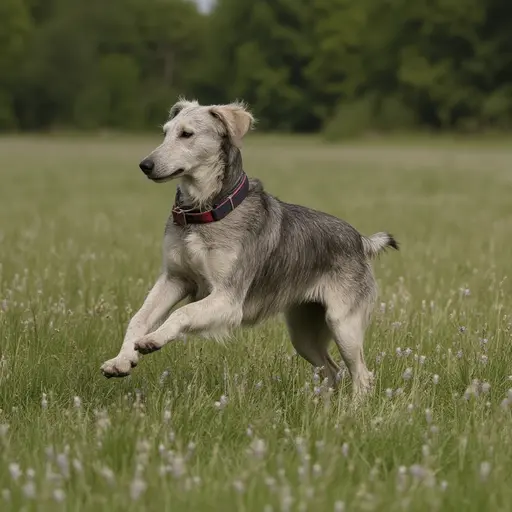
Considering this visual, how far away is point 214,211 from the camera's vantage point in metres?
5.55

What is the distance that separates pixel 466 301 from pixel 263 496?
4934 millimetres

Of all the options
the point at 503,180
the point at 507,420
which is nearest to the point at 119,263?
the point at 507,420

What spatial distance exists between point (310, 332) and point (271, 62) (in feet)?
269

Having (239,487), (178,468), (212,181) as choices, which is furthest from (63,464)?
(212,181)

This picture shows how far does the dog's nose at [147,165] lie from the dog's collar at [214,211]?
378mm

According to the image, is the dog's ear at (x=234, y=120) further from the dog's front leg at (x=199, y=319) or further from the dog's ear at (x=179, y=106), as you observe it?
the dog's front leg at (x=199, y=319)

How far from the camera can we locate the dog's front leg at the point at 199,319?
15.9 feet

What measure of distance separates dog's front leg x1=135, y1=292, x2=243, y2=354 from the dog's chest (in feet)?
0.46

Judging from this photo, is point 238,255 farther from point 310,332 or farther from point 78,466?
point 78,466

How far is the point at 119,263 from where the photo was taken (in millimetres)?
9531

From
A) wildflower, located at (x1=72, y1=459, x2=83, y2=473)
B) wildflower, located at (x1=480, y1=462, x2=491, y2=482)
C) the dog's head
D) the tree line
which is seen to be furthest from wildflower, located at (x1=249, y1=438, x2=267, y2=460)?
the tree line

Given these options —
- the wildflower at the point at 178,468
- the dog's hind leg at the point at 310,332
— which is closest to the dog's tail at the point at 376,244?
the dog's hind leg at the point at 310,332

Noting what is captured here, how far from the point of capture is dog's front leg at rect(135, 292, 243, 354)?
4848mm

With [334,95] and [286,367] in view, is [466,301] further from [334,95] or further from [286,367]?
[334,95]
